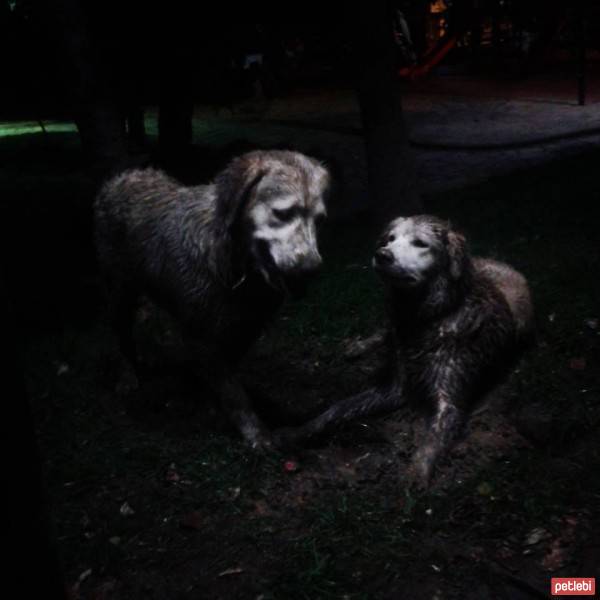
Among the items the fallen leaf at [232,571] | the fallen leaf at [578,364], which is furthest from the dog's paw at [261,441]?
the fallen leaf at [578,364]

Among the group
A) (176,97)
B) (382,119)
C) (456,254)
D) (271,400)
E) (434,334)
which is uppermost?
(176,97)

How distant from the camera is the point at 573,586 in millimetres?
2781

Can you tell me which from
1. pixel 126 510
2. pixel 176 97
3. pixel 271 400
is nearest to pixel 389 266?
pixel 271 400

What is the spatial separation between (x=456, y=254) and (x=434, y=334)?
47 centimetres

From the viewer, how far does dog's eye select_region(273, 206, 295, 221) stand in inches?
126

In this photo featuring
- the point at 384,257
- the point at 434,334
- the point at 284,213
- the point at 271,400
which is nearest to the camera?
the point at 284,213

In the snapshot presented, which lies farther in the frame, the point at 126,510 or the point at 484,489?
the point at 126,510

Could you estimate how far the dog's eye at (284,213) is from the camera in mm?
3195

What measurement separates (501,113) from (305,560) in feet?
41.2

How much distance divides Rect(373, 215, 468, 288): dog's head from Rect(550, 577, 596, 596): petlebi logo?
5.22 ft

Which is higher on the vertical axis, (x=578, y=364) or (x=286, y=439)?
(x=578, y=364)

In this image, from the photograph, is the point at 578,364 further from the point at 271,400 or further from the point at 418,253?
the point at 271,400

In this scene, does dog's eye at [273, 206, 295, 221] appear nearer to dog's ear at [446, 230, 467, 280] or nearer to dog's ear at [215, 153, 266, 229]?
dog's ear at [215, 153, 266, 229]

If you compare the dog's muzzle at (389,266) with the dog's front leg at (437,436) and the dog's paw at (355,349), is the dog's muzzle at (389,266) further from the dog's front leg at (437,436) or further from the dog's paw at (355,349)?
the dog's paw at (355,349)
